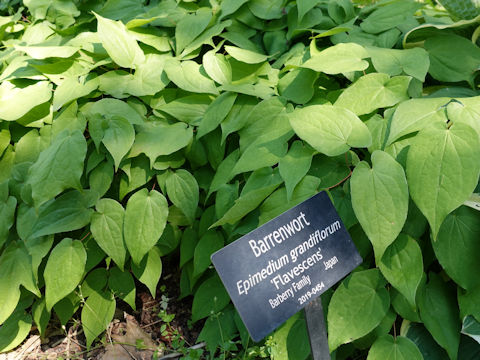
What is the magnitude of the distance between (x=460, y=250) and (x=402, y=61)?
638mm

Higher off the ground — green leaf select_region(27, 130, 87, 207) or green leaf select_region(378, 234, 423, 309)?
green leaf select_region(27, 130, 87, 207)

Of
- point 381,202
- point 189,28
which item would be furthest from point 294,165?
point 189,28

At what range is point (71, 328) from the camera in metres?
1.73

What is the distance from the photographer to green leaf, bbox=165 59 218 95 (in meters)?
1.66

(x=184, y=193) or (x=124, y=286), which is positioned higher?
(x=184, y=193)

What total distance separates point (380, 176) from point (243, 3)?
1.12 m

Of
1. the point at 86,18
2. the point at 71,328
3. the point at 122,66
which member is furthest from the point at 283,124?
the point at 86,18

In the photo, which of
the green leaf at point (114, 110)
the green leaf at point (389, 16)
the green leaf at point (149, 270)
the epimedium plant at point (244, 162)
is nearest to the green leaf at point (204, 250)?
the epimedium plant at point (244, 162)

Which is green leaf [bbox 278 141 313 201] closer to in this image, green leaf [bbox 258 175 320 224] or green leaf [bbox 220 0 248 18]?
green leaf [bbox 258 175 320 224]

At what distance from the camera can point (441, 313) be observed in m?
1.28

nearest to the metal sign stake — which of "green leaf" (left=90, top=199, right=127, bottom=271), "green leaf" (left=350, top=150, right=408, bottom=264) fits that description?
"green leaf" (left=350, top=150, right=408, bottom=264)

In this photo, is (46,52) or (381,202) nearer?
(381,202)

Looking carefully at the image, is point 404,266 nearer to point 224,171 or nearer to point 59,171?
point 224,171

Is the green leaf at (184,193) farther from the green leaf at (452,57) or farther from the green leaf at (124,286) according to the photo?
the green leaf at (452,57)
